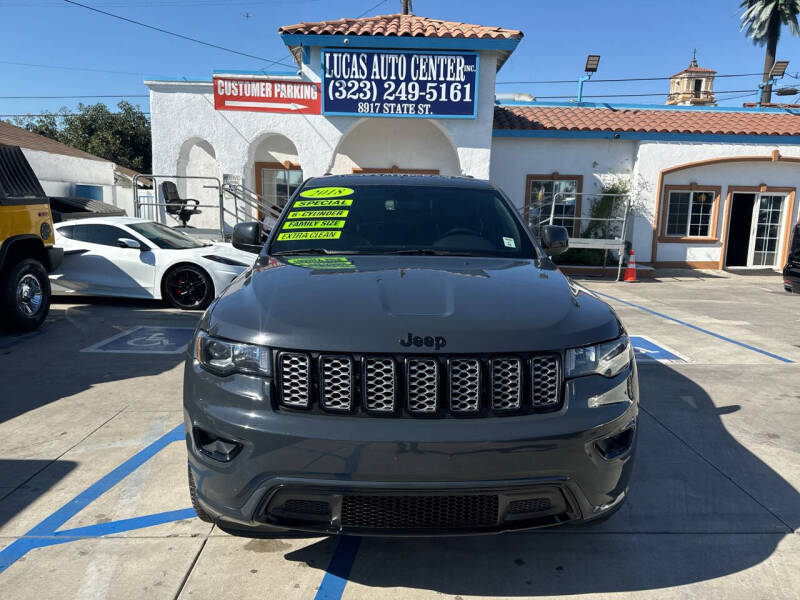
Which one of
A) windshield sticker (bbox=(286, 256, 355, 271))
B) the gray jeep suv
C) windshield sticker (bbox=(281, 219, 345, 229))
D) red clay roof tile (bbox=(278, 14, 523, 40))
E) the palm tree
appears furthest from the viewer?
the palm tree

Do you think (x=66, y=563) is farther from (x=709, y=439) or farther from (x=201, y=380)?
(x=709, y=439)

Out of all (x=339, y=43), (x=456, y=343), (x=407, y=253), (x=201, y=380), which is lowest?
(x=201, y=380)

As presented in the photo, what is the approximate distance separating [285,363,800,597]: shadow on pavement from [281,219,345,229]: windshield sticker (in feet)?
5.96

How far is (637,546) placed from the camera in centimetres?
275

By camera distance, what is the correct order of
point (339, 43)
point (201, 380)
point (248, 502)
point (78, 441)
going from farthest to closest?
point (339, 43) → point (78, 441) → point (201, 380) → point (248, 502)

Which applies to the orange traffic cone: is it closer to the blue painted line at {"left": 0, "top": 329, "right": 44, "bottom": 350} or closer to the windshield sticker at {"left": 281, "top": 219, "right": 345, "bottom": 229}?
the windshield sticker at {"left": 281, "top": 219, "right": 345, "bottom": 229}

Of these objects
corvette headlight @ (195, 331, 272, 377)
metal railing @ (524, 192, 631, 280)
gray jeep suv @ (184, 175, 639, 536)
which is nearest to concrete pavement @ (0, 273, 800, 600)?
gray jeep suv @ (184, 175, 639, 536)

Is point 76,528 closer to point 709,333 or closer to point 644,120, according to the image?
point 709,333

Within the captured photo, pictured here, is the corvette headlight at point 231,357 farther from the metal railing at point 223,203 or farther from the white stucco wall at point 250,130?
the white stucco wall at point 250,130

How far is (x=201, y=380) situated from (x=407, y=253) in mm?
1399

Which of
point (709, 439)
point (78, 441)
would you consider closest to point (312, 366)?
point (78, 441)

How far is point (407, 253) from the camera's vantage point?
10.7 ft

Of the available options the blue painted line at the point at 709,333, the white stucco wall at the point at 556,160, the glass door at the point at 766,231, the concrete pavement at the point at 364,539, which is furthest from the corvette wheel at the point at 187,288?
the glass door at the point at 766,231

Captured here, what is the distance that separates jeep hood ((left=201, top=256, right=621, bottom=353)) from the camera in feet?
7.08
